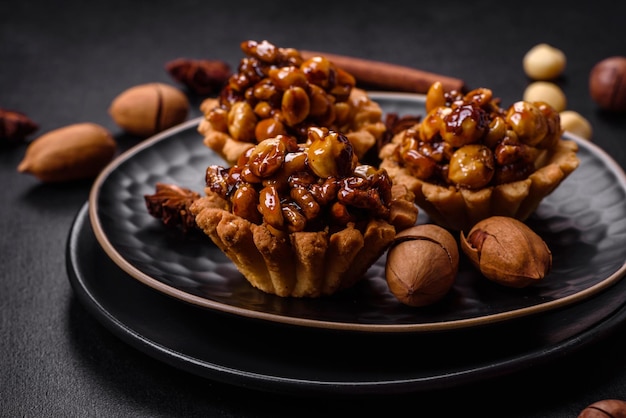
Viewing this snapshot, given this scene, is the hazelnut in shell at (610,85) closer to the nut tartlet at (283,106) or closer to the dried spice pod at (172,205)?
the nut tartlet at (283,106)

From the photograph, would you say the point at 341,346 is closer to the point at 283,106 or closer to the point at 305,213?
the point at 305,213

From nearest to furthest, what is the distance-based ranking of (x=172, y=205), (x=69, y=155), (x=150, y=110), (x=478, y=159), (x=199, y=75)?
(x=478, y=159) → (x=172, y=205) → (x=69, y=155) → (x=150, y=110) → (x=199, y=75)

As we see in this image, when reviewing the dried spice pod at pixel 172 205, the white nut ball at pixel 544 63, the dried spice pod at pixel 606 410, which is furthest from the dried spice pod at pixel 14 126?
the dried spice pod at pixel 606 410

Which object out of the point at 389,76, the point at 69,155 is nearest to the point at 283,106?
the point at 69,155

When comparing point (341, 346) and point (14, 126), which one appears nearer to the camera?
point (341, 346)

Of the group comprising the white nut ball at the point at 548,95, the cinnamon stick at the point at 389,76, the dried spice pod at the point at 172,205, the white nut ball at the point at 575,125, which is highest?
the white nut ball at the point at 575,125
